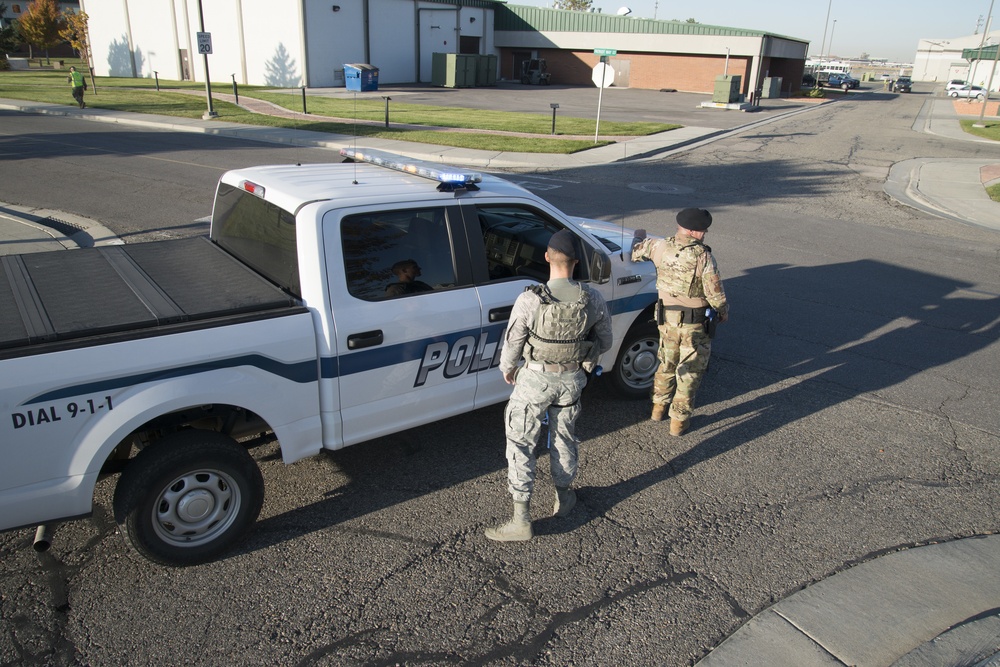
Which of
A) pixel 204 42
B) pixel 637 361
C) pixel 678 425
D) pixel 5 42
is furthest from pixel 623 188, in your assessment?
pixel 5 42

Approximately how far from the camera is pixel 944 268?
1009cm

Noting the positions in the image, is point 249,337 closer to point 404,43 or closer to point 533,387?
point 533,387

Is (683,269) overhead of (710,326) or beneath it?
overhead

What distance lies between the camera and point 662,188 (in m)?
15.4

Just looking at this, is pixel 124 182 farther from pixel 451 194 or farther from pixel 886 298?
pixel 886 298

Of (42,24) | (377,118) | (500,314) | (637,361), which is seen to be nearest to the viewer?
(500,314)

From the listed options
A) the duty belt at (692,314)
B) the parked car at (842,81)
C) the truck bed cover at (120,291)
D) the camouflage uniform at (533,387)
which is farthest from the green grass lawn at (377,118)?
the parked car at (842,81)

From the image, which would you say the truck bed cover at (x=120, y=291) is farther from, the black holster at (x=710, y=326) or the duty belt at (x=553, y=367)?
the black holster at (x=710, y=326)

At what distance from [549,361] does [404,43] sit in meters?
47.8

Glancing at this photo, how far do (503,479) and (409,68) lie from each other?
47.5 meters

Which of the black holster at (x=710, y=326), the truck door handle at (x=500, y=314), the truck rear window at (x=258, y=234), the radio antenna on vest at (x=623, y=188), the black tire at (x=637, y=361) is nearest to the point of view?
the truck rear window at (x=258, y=234)

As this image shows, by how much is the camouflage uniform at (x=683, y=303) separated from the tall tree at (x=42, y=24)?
209ft

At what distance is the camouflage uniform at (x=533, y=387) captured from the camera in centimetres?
373

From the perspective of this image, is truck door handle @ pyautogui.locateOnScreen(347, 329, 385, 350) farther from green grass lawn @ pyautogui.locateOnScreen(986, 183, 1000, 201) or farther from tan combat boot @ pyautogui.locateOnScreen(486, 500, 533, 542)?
green grass lawn @ pyautogui.locateOnScreen(986, 183, 1000, 201)
